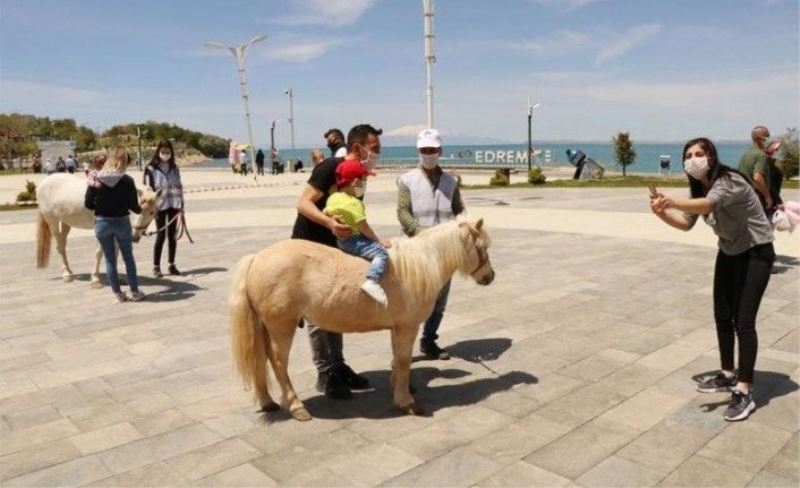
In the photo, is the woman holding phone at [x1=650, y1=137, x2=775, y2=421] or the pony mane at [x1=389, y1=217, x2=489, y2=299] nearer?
the woman holding phone at [x1=650, y1=137, x2=775, y2=421]

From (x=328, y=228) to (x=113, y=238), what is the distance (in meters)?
4.83

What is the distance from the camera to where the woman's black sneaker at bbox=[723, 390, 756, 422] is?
424 cm

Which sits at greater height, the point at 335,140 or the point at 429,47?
the point at 429,47

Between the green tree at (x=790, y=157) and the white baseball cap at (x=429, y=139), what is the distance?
2843 cm

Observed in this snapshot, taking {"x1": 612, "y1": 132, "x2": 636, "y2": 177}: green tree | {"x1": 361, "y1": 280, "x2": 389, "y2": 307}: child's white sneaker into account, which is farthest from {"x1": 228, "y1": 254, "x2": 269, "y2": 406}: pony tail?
{"x1": 612, "y1": 132, "x2": 636, "y2": 177}: green tree

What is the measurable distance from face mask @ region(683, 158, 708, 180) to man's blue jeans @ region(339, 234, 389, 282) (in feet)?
7.71

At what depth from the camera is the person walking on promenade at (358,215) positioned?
418 cm

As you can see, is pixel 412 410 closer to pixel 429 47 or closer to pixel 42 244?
pixel 42 244

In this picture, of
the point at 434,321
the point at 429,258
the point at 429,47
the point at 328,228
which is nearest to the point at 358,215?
the point at 328,228

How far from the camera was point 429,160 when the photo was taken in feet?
17.9

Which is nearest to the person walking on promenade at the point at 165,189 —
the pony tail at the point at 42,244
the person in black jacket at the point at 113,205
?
the person in black jacket at the point at 113,205

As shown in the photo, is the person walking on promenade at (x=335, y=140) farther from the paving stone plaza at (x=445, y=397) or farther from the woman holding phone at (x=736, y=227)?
the woman holding phone at (x=736, y=227)

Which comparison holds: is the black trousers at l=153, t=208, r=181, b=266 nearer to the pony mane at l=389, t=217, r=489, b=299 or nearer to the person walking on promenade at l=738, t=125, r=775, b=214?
the pony mane at l=389, t=217, r=489, b=299

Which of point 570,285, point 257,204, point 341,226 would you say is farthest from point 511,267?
point 257,204
